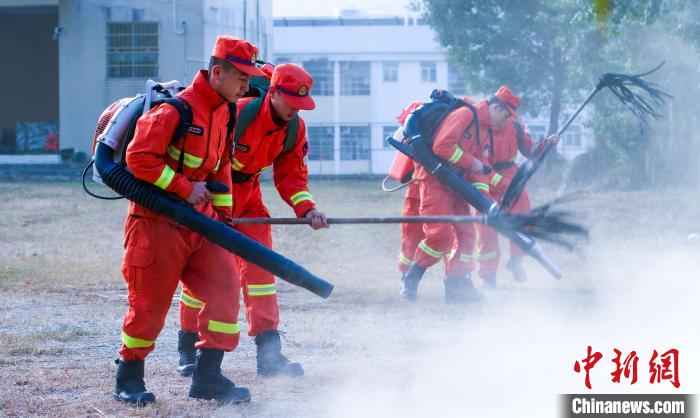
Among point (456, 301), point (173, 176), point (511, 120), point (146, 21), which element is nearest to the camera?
point (173, 176)

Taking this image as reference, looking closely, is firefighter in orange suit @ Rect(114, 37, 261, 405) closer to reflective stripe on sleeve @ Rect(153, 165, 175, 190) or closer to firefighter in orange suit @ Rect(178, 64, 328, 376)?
reflective stripe on sleeve @ Rect(153, 165, 175, 190)

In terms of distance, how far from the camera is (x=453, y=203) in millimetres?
9961

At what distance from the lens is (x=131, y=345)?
225 inches

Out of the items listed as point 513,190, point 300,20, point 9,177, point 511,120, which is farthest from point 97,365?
point 300,20

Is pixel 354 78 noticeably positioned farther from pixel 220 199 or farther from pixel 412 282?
pixel 220 199

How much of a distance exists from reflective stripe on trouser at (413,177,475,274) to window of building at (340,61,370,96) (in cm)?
4154

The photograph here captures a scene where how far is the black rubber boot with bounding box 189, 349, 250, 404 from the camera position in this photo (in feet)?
19.0

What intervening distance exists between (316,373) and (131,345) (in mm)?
1387

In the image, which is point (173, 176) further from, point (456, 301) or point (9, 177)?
point (9, 177)

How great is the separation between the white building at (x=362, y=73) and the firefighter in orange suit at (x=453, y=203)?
4025 centimetres

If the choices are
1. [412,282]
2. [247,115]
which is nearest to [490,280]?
[412,282]

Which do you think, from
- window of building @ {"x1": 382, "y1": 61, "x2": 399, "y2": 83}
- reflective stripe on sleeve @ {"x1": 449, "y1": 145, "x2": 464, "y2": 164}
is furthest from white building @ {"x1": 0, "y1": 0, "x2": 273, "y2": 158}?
reflective stripe on sleeve @ {"x1": 449, "y1": 145, "x2": 464, "y2": 164}

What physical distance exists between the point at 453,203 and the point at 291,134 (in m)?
3.44

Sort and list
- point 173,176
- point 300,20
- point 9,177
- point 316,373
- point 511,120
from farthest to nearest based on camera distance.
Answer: point 300,20 → point 9,177 → point 511,120 → point 316,373 → point 173,176
